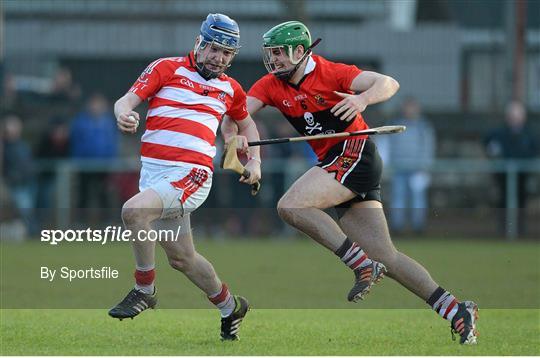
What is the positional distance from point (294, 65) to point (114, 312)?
2062mm

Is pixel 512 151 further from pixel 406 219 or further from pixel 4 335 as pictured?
pixel 4 335

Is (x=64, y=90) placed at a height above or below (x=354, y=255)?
below

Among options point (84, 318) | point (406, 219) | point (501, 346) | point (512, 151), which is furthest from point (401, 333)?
point (512, 151)

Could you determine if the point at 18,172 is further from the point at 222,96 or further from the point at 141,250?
the point at 141,250

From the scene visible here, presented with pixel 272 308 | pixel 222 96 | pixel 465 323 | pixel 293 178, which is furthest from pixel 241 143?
pixel 293 178

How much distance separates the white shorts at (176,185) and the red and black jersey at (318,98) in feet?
2.65

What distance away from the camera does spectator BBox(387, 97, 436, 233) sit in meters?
19.2

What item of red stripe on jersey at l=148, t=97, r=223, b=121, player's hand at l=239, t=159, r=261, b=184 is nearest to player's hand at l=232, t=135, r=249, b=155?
player's hand at l=239, t=159, r=261, b=184

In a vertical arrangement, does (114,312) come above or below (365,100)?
below

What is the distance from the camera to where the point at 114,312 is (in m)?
8.93

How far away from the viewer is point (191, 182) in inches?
355

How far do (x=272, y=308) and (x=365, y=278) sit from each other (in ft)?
9.08

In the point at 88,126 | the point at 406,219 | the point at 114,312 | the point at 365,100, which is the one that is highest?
the point at 365,100

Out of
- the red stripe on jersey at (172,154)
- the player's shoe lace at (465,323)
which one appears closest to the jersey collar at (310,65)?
the red stripe on jersey at (172,154)
